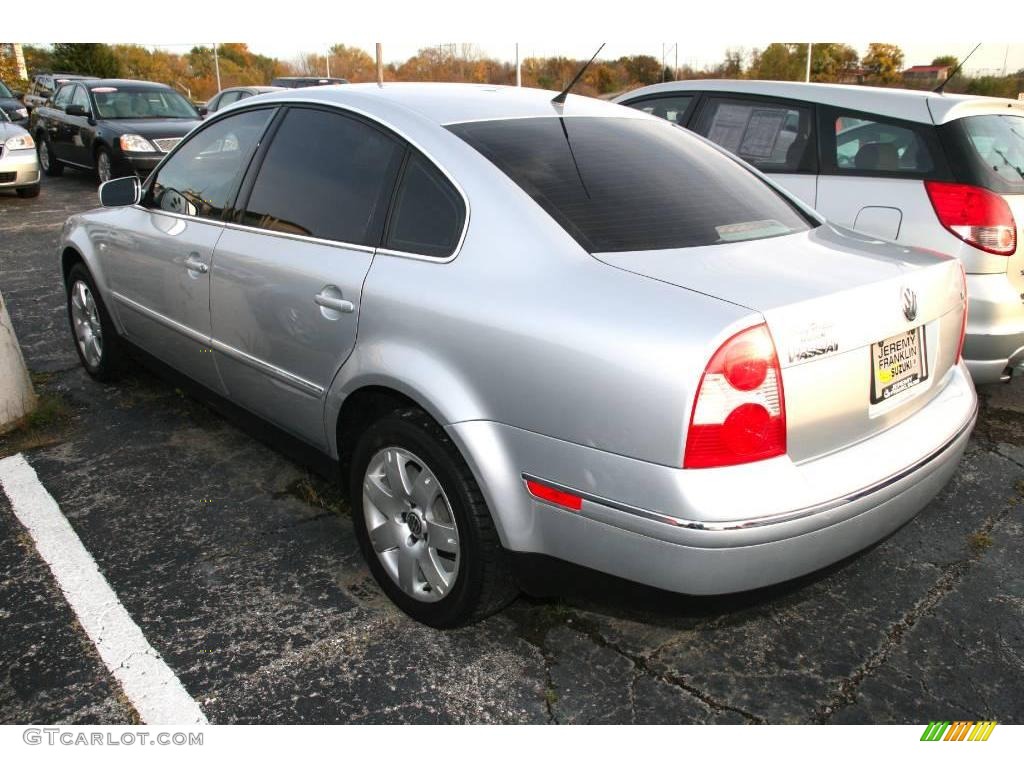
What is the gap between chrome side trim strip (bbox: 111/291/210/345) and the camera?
367 centimetres

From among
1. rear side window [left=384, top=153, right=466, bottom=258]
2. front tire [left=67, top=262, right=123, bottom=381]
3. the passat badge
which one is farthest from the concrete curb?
the passat badge

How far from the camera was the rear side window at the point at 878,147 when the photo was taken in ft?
14.4

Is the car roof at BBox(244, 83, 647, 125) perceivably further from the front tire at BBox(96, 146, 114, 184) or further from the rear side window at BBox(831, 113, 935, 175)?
the front tire at BBox(96, 146, 114, 184)

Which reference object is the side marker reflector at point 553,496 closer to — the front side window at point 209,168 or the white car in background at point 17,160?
the front side window at point 209,168

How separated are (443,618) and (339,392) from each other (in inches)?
31.6

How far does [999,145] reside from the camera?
4.42m

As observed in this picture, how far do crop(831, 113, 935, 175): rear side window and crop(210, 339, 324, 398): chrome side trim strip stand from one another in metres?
3.25

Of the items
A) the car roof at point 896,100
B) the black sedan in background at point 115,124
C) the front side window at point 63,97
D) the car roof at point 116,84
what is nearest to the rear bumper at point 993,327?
the car roof at point 896,100

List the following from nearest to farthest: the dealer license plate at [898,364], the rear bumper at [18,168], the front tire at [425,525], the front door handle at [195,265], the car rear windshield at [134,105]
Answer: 1. the dealer license plate at [898,364]
2. the front tire at [425,525]
3. the front door handle at [195,265]
4. the rear bumper at [18,168]
5. the car rear windshield at [134,105]

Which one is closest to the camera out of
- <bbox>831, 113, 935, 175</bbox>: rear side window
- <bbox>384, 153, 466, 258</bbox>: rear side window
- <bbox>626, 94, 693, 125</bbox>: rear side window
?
<bbox>384, 153, 466, 258</bbox>: rear side window

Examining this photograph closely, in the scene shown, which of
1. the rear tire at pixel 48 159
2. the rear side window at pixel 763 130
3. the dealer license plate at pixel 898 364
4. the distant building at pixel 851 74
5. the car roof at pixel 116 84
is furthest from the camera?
the distant building at pixel 851 74

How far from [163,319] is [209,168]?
724 mm

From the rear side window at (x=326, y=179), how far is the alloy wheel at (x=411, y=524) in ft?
2.43

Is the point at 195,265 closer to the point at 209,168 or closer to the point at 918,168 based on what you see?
the point at 209,168
